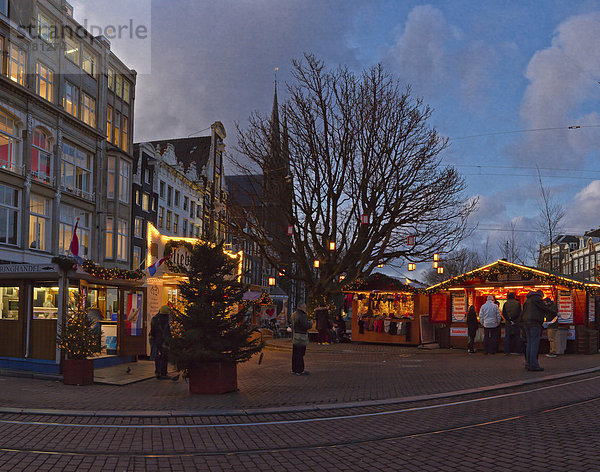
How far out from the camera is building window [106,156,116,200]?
38625 mm

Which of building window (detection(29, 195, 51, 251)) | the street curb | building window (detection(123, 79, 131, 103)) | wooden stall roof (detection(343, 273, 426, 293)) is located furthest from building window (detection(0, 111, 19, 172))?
the street curb

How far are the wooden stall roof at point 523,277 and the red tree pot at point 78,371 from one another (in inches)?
511

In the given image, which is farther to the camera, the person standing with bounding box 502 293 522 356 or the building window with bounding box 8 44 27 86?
the building window with bounding box 8 44 27 86

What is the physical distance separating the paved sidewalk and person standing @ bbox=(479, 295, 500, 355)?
1.63 m

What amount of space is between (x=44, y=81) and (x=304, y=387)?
1057 inches

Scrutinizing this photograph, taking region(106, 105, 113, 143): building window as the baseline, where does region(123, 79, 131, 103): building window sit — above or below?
above

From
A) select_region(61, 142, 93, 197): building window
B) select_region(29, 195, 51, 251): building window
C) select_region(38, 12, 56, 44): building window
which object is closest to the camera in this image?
select_region(29, 195, 51, 251): building window

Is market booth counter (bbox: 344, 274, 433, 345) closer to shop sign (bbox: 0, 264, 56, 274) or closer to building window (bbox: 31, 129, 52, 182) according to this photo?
shop sign (bbox: 0, 264, 56, 274)

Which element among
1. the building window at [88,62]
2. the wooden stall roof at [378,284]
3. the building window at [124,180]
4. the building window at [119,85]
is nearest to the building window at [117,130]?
the building window at [119,85]

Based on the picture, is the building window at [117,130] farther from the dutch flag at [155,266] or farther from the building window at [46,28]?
the dutch flag at [155,266]

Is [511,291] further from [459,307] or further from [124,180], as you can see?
[124,180]

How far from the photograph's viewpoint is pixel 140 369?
14633 mm

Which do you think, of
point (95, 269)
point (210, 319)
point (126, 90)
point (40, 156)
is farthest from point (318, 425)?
point (126, 90)

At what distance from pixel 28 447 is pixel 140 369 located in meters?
8.13
